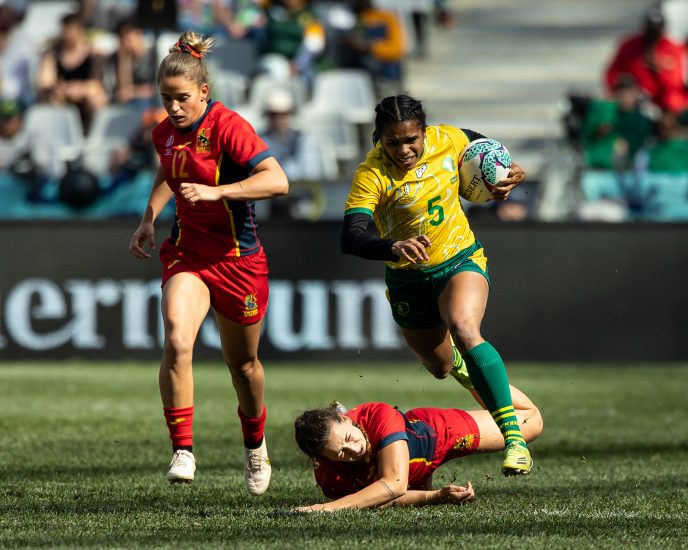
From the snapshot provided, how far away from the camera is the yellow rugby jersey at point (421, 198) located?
22.0 ft

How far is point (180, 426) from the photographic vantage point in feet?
21.6

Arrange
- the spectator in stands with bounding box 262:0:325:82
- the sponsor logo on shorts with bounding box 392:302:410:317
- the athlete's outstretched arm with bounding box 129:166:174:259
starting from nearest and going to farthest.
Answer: the sponsor logo on shorts with bounding box 392:302:410:317 < the athlete's outstretched arm with bounding box 129:166:174:259 < the spectator in stands with bounding box 262:0:325:82

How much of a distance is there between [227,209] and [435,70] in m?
13.1

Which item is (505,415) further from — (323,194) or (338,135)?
(338,135)

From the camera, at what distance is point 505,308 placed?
45.7 feet

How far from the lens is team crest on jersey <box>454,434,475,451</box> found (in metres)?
6.59

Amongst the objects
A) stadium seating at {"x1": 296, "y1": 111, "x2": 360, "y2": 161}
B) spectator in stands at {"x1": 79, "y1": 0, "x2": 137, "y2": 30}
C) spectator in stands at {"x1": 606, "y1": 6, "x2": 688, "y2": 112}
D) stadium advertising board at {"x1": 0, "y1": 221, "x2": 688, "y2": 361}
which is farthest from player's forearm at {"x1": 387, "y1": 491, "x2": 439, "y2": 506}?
spectator in stands at {"x1": 79, "y1": 0, "x2": 137, "y2": 30}

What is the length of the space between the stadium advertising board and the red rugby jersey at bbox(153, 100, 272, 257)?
704 cm

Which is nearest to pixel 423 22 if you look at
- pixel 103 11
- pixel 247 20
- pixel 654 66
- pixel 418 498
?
pixel 247 20

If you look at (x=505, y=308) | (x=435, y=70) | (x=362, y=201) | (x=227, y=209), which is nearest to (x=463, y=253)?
(x=362, y=201)

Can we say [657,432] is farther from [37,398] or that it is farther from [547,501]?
[37,398]

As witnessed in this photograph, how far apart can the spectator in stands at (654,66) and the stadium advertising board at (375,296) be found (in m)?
3.46

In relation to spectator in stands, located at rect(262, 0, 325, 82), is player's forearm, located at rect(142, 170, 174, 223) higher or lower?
lower

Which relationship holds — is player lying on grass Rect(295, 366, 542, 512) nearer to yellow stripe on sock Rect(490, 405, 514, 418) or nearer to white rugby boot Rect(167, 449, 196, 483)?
yellow stripe on sock Rect(490, 405, 514, 418)
